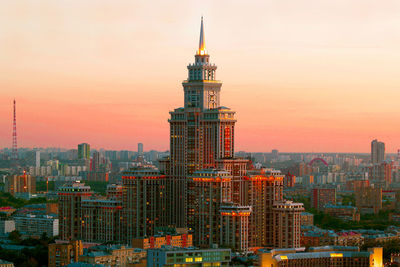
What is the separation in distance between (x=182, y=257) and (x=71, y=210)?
87.7ft

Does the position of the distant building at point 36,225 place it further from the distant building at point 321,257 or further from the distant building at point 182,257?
the distant building at point 182,257

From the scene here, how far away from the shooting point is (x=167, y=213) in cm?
7631

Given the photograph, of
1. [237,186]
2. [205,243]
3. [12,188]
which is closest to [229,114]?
[237,186]

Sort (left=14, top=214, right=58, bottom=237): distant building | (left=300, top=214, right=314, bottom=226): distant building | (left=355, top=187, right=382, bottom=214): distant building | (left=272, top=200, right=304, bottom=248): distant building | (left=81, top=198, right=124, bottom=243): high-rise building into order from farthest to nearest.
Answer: (left=355, top=187, right=382, bottom=214): distant building → (left=300, top=214, right=314, bottom=226): distant building → (left=14, top=214, right=58, bottom=237): distant building → (left=81, top=198, right=124, bottom=243): high-rise building → (left=272, top=200, right=304, bottom=248): distant building

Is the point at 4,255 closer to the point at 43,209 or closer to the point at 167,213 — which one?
the point at 167,213

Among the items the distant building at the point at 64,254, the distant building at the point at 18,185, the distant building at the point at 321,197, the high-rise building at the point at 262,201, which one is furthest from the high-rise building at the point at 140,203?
the distant building at the point at 18,185

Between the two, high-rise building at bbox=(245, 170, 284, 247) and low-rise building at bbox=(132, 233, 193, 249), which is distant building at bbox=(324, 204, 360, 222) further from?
low-rise building at bbox=(132, 233, 193, 249)

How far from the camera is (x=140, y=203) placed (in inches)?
2950

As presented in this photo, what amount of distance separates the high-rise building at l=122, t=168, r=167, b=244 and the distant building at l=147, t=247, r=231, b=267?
18.9 meters

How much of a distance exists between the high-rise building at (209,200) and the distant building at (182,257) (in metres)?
13.4

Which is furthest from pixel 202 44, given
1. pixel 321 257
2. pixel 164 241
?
pixel 321 257

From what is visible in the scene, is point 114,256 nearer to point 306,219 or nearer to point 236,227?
point 236,227

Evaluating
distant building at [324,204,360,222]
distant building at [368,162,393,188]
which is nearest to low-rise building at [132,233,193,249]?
distant building at [324,204,360,222]

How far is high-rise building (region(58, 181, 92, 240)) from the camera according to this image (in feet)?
257
